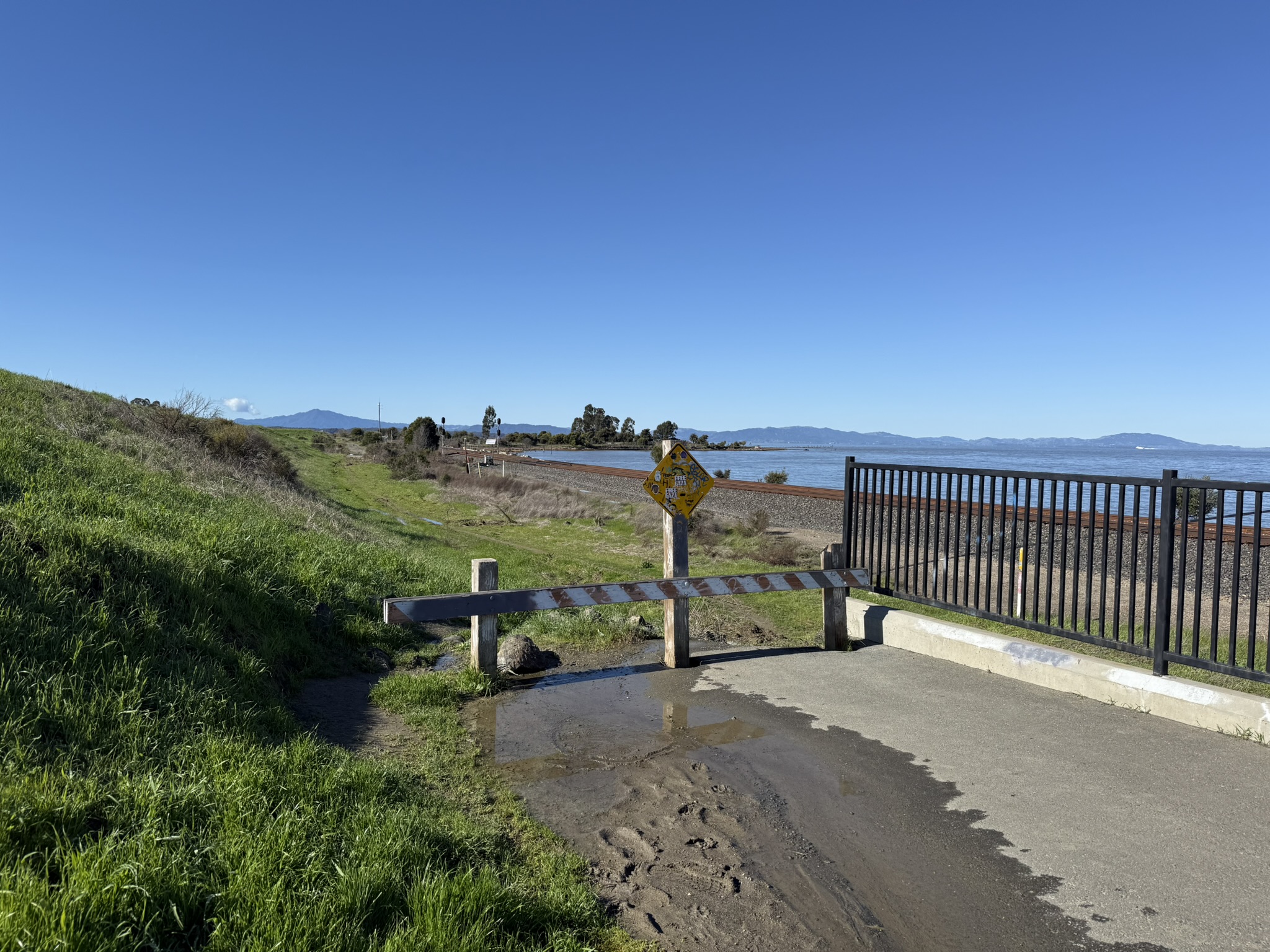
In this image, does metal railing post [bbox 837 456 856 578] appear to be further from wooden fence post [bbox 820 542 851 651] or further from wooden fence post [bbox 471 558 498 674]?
wooden fence post [bbox 471 558 498 674]

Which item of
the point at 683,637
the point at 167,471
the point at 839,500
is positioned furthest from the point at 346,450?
the point at 683,637

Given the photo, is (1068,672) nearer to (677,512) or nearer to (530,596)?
(677,512)

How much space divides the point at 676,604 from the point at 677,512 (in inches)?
35.6

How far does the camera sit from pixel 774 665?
7.88 metres

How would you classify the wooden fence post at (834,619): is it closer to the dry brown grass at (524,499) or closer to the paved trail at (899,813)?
the paved trail at (899,813)

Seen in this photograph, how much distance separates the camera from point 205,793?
385cm

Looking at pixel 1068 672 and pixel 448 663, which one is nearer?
pixel 1068 672

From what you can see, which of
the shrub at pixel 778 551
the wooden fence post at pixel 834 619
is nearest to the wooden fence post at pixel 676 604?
the wooden fence post at pixel 834 619

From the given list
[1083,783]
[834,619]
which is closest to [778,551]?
[834,619]

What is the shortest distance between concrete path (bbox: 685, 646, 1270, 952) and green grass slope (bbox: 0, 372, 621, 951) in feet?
6.32

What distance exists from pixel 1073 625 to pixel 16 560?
313 inches

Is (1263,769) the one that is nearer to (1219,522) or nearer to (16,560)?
(1219,522)

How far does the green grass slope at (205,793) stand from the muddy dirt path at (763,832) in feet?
1.06

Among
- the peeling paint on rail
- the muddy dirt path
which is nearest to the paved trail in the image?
the muddy dirt path
